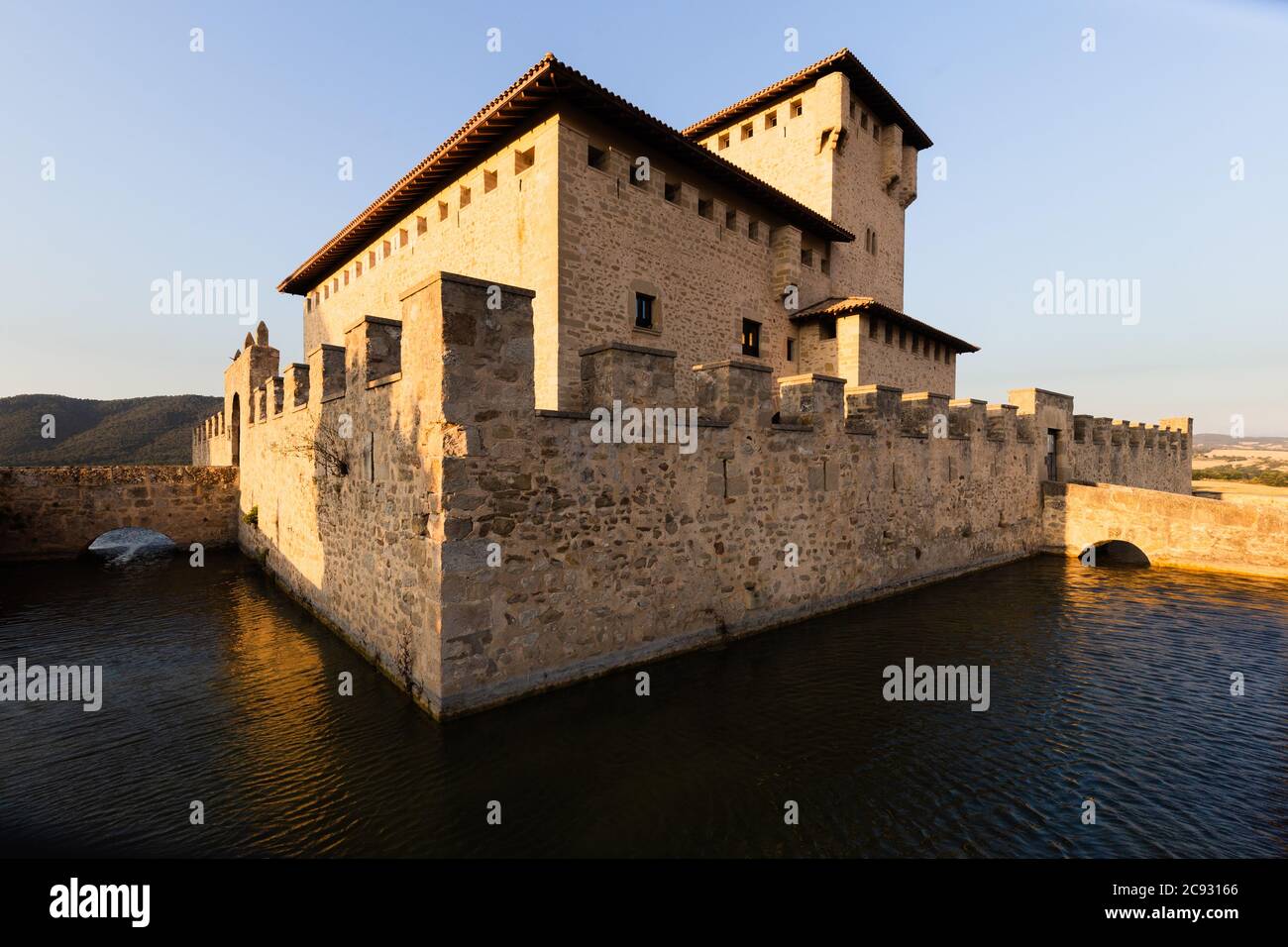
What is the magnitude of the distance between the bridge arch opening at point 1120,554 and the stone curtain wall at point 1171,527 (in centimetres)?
48

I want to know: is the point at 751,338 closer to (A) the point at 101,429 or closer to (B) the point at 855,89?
(B) the point at 855,89

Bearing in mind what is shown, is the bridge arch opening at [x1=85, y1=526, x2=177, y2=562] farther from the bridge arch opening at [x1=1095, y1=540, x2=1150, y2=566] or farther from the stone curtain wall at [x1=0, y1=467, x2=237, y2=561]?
the bridge arch opening at [x1=1095, y1=540, x2=1150, y2=566]

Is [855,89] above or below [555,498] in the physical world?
above

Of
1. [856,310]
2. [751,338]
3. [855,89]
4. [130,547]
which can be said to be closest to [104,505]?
[130,547]

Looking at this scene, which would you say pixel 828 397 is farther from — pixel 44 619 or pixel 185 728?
pixel 44 619

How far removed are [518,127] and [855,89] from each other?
14386 mm

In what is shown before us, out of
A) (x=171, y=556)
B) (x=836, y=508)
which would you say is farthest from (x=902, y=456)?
(x=171, y=556)

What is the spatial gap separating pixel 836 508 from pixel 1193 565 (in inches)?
427

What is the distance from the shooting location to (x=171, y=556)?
16172 millimetres

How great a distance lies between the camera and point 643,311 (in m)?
13.9

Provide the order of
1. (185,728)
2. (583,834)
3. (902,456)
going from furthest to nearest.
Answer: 1. (902,456)
2. (185,728)
3. (583,834)

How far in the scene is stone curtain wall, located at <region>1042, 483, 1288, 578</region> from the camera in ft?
43.9

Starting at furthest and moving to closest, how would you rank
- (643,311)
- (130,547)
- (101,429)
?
(101,429) < (130,547) < (643,311)
